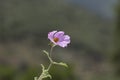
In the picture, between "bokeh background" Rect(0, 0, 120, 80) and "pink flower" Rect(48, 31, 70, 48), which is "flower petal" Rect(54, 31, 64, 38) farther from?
"bokeh background" Rect(0, 0, 120, 80)

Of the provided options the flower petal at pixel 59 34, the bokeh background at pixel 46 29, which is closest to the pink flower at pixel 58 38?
the flower petal at pixel 59 34

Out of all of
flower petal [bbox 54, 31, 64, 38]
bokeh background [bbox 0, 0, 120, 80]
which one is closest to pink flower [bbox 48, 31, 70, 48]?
flower petal [bbox 54, 31, 64, 38]

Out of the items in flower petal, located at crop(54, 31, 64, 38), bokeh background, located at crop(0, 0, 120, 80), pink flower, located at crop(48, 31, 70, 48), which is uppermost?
bokeh background, located at crop(0, 0, 120, 80)

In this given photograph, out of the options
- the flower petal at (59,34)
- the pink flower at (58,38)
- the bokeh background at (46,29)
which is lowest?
the pink flower at (58,38)

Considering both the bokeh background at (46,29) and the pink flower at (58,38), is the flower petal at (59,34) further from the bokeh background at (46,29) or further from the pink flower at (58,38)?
the bokeh background at (46,29)

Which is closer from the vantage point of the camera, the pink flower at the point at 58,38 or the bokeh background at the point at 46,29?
the pink flower at the point at 58,38

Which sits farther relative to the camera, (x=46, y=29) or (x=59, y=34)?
(x=46, y=29)

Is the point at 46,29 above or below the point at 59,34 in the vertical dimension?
above

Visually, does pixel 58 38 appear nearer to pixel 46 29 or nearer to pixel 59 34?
pixel 59 34

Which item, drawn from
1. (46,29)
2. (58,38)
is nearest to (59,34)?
(58,38)

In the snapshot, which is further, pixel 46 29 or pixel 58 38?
pixel 46 29
